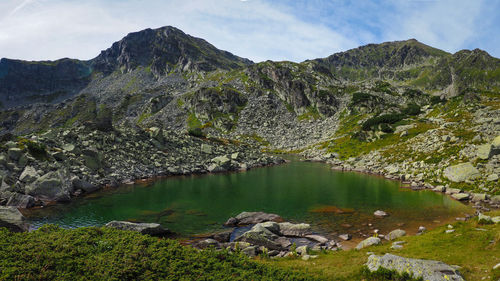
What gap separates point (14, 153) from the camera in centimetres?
5156

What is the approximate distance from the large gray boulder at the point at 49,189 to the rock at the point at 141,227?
24667 mm

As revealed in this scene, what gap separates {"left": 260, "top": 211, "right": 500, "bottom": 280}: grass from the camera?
1661 centimetres

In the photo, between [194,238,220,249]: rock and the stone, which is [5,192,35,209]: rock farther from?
the stone

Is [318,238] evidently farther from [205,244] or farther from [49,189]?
[49,189]

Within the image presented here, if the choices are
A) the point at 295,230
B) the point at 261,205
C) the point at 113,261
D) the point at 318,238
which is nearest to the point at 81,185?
the point at 261,205

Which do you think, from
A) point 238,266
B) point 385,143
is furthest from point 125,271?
point 385,143

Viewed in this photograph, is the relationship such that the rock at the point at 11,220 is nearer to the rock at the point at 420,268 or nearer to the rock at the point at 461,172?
the rock at the point at 420,268

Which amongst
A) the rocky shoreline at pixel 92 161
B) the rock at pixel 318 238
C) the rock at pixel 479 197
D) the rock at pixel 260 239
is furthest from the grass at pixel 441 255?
the rocky shoreline at pixel 92 161

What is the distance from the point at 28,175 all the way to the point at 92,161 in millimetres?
17963

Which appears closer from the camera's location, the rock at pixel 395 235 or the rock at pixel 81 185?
the rock at pixel 395 235

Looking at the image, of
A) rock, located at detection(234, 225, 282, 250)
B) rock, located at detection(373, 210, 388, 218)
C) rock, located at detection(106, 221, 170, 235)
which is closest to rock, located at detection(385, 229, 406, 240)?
rock, located at detection(373, 210, 388, 218)

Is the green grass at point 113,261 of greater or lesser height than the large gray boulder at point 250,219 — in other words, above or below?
above

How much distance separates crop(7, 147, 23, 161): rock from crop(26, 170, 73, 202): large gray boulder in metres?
10.8

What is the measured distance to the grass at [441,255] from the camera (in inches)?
654
